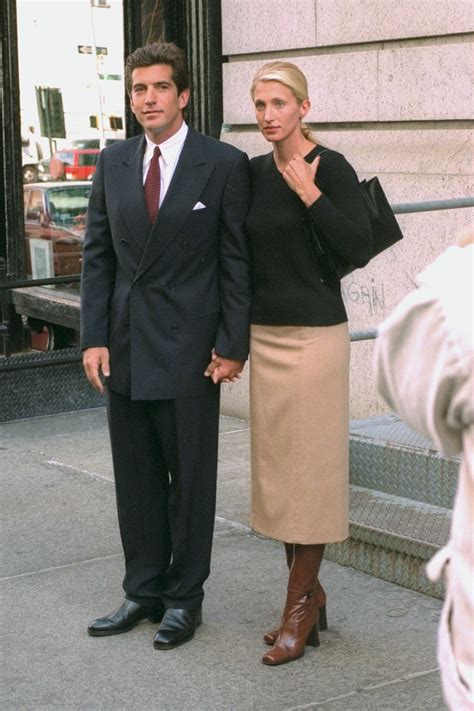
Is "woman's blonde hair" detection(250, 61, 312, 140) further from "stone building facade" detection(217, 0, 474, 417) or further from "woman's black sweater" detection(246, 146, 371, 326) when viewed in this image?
"stone building facade" detection(217, 0, 474, 417)

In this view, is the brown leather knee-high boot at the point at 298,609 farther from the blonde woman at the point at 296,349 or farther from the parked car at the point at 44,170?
the parked car at the point at 44,170

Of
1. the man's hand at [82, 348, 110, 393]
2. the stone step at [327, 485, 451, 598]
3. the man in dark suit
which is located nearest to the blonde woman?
the man in dark suit

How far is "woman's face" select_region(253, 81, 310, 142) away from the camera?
4.03 m

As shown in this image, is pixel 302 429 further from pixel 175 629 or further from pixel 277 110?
pixel 277 110

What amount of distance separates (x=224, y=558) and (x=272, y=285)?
62.0 inches

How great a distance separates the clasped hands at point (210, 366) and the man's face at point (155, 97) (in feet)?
2.49

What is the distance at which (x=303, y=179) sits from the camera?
13.1ft

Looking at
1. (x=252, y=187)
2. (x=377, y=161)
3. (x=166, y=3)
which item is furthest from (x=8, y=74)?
(x=252, y=187)

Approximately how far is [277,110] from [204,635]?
1778 mm

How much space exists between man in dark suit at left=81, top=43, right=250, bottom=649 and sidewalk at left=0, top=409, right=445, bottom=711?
178 mm

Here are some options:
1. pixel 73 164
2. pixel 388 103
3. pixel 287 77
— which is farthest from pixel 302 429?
pixel 73 164

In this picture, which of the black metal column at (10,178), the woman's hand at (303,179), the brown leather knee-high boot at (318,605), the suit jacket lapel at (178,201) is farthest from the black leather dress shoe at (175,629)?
the black metal column at (10,178)

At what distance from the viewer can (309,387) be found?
4.13 meters

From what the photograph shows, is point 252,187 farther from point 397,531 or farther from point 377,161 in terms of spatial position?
point 377,161
